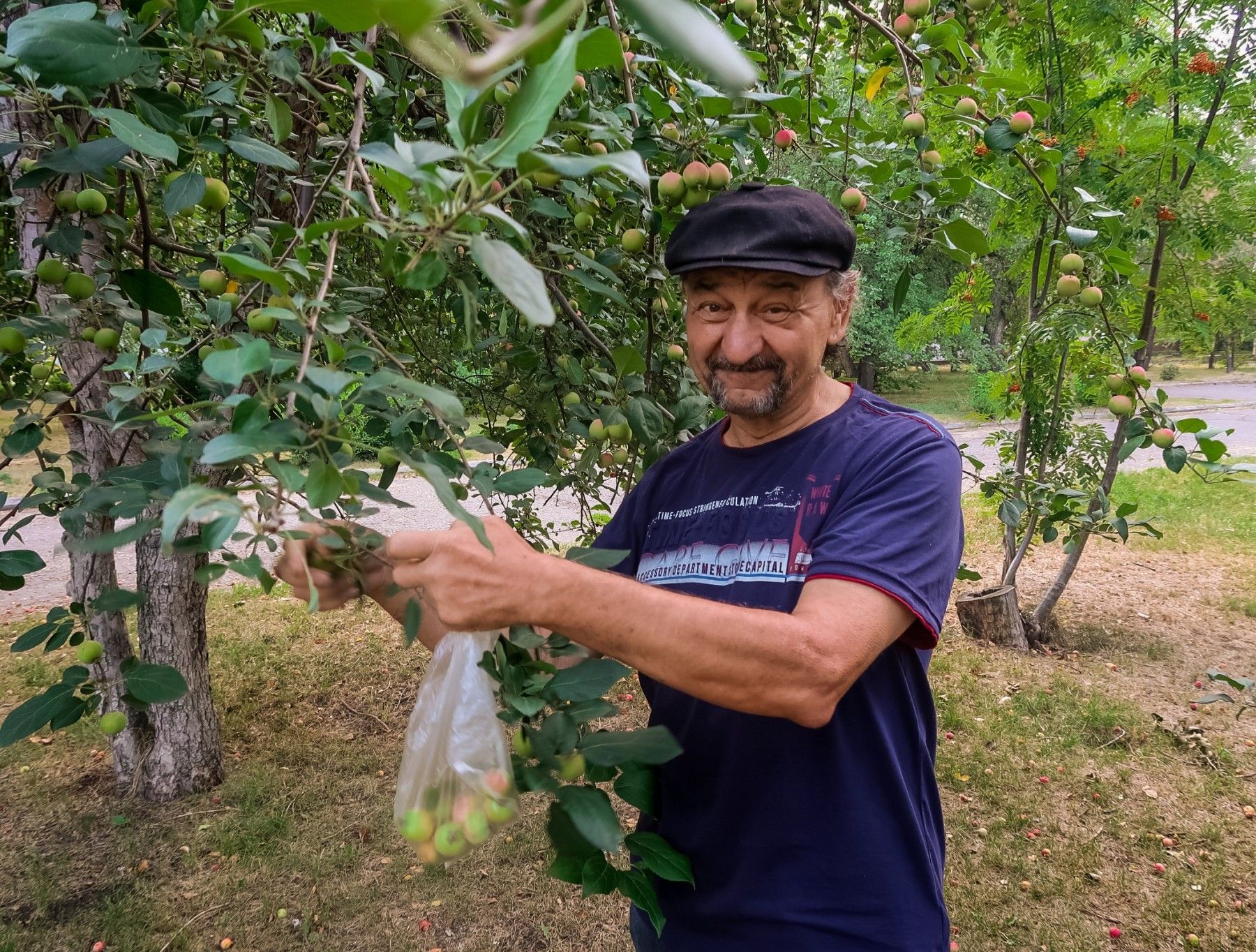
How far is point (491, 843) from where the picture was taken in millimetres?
3406

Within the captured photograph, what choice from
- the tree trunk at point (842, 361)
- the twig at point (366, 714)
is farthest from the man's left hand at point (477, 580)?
the twig at point (366, 714)

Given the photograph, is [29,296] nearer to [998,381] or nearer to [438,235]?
[438,235]

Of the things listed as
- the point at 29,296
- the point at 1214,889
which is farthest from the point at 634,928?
the point at 1214,889

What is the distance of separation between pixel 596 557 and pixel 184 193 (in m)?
0.87

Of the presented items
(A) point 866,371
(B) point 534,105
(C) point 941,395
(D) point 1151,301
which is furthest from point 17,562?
(C) point 941,395

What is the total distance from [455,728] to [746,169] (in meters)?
1.27

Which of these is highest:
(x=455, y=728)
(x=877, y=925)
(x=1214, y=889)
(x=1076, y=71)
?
(x=1076, y=71)

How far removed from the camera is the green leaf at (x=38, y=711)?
1166 millimetres

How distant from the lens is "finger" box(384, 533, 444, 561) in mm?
1040

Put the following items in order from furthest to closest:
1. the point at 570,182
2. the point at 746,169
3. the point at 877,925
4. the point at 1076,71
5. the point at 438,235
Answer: the point at 1076,71 → the point at 746,169 → the point at 570,182 → the point at 877,925 → the point at 438,235

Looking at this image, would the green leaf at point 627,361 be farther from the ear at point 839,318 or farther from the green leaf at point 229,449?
the green leaf at point 229,449

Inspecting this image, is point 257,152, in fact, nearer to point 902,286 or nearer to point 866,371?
point 902,286

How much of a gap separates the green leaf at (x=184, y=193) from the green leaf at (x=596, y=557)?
0.80 meters

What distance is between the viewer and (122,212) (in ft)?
5.38
